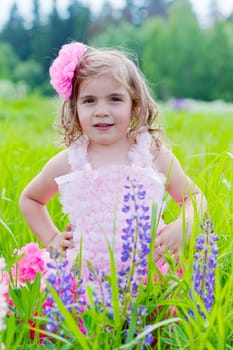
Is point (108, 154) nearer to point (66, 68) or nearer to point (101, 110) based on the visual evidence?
point (101, 110)

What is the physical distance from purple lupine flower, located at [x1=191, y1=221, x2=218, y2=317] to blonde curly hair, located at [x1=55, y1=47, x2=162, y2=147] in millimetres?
651

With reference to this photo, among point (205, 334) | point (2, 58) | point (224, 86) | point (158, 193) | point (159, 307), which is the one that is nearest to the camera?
point (205, 334)

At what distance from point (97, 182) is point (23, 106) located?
416 inches

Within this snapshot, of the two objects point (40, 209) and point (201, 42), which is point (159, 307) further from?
point (201, 42)

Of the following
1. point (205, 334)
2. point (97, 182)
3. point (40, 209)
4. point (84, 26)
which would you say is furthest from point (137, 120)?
point (84, 26)

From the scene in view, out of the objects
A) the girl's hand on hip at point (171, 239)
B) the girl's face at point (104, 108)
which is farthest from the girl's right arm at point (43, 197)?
the girl's hand on hip at point (171, 239)

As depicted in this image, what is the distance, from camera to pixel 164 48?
3128 cm

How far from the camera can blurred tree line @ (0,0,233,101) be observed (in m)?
29.9

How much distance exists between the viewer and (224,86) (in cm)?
3005

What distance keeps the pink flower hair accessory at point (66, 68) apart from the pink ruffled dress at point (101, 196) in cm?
22

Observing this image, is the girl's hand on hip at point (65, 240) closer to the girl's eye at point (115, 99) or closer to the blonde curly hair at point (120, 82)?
the blonde curly hair at point (120, 82)

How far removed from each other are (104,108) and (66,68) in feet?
0.63

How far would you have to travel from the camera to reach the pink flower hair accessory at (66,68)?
216 centimetres

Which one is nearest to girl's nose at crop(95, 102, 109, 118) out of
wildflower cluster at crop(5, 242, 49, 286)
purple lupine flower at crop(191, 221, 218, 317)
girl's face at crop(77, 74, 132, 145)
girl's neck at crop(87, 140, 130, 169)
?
girl's face at crop(77, 74, 132, 145)
